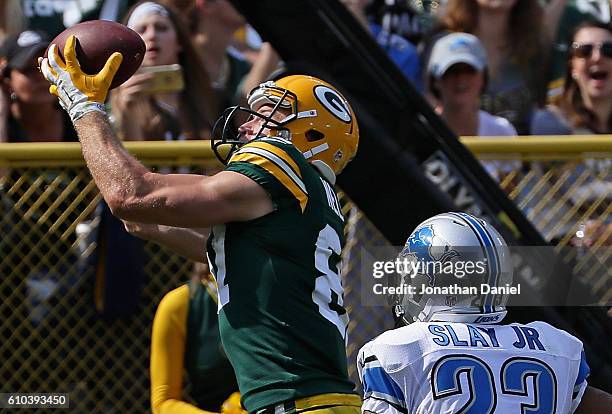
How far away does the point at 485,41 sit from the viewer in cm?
752

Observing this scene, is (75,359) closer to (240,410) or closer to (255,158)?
(240,410)

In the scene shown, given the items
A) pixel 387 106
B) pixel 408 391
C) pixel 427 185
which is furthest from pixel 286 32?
pixel 408 391

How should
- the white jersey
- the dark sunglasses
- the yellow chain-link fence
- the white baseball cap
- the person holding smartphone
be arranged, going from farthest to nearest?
the dark sunglasses, the white baseball cap, the person holding smartphone, the yellow chain-link fence, the white jersey

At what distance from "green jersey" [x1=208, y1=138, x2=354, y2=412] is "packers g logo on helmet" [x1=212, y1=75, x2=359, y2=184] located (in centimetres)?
27

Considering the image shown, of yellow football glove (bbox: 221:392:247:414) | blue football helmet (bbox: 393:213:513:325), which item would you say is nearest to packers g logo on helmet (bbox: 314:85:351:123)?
blue football helmet (bbox: 393:213:513:325)

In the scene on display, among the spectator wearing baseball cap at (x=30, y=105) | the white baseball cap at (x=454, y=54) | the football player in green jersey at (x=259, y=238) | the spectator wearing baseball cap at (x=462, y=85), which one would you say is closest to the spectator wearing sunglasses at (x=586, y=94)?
the spectator wearing baseball cap at (x=462, y=85)

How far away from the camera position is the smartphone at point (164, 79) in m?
6.51

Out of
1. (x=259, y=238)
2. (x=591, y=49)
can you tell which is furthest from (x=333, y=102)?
(x=591, y=49)

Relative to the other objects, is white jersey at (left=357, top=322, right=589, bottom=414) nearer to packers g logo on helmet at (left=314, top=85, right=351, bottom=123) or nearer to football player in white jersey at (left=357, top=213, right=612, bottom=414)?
football player in white jersey at (left=357, top=213, right=612, bottom=414)

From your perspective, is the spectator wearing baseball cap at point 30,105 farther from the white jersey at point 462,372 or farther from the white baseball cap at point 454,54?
the white jersey at point 462,372

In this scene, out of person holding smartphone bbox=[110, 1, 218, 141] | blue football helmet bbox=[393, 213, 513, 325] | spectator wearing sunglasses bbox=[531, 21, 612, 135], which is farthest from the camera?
spectator wearing sunglasses bbox=[531, 21, 612, 135]

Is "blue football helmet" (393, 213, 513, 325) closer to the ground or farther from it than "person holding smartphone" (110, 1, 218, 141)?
farther from it

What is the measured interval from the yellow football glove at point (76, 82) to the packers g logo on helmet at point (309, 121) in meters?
0.42

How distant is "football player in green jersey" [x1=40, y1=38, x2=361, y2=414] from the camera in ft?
13.1
